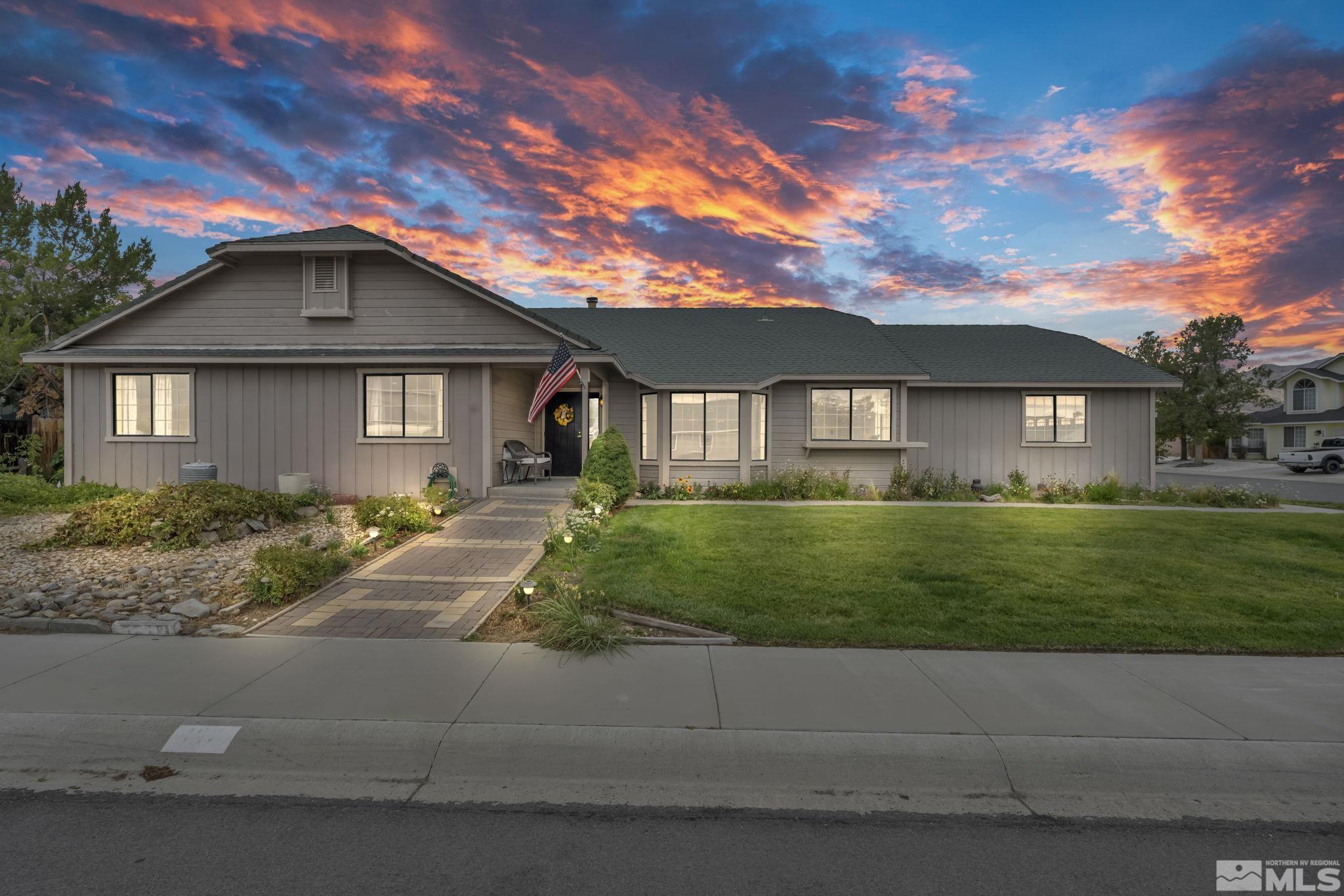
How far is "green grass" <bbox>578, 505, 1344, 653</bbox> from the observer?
6.21 m

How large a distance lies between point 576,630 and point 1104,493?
1552 centimetres

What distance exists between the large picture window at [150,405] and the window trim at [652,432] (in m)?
10.3

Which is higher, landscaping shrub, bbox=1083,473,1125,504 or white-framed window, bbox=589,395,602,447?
white-framed window, bbox=589,395,602,447

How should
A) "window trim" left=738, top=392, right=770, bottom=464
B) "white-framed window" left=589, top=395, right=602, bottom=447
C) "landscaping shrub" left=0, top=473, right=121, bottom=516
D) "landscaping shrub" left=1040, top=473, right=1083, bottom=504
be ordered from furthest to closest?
"white-framed window" left=589, top=395, right=602, bottom=447 → "window trim" left=738, top=392, right=770, bottom=464 → "landscaping shrub" left=1040, top=473, right=1083, bottom=504 → "landscaping shrub" left=0, top=473, right=121, bottom=516

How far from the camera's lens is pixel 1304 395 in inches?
1629

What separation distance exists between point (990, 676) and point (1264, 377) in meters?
49.6

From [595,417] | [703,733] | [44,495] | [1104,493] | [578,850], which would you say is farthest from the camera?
[595,417]

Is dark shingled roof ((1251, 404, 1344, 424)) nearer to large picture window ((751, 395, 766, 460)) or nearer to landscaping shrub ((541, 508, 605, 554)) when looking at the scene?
large picture window ((751, 395, 766, 460))

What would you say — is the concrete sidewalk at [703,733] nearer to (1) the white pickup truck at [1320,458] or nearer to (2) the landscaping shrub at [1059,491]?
(2) the landscaping shrub at [1059,491]

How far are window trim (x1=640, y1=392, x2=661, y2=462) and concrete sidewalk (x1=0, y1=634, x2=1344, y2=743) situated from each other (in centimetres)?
1069

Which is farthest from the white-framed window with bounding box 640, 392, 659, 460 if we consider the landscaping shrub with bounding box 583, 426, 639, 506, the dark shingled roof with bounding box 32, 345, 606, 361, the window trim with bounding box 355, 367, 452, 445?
the window trim with bounding box 355, 367, 452, 445

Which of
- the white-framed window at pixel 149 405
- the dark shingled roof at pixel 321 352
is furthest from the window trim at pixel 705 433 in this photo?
the white-framed window at pixel 149 405

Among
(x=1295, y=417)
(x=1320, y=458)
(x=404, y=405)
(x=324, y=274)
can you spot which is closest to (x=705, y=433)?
(x=404, y=405)

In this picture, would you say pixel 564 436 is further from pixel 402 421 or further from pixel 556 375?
pixel 556 375
